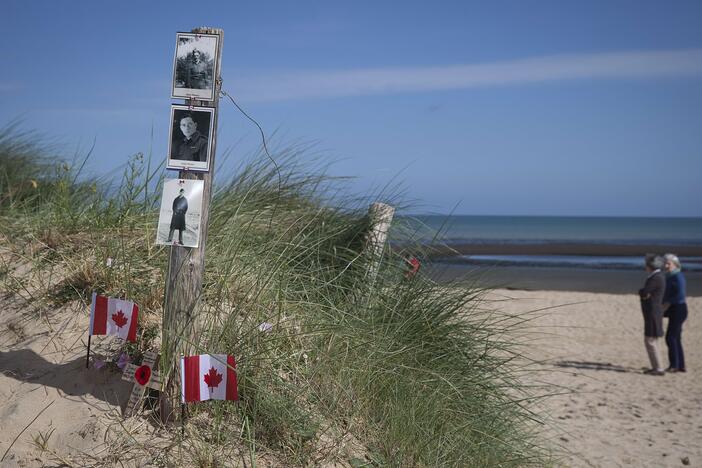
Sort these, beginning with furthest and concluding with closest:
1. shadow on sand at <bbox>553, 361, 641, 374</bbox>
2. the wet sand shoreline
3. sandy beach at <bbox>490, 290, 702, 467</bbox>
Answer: the wet sand shoreline
shadow on sand at <bbox>553, 361, 641, 374</bbox>
sandy beach at <bbox>490, 290, 702, 467</bbox>

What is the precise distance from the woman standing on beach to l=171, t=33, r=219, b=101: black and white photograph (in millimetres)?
8115

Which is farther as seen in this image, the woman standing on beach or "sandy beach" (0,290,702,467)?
the woman standing on beach

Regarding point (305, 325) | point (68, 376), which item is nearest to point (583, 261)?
point (305, 325)

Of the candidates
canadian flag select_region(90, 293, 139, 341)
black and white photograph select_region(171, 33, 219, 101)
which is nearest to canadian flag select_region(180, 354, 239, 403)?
canadian flag select_region(90, 293, 139, 341)

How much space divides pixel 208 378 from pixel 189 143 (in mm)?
1257

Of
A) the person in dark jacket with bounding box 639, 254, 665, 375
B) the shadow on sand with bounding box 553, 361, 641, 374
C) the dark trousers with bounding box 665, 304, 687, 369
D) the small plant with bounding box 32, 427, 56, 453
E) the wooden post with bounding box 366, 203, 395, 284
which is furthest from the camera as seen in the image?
the shadow on sand with bounding box 553, 361, 641, 374

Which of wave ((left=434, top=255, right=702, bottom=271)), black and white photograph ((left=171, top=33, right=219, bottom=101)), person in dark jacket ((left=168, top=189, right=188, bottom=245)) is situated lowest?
person in dark jacket ((left=168, top=189, right=188, bottom=245))

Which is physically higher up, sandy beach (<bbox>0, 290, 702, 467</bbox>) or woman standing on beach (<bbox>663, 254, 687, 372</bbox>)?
woman standing on beach (<bbox>663, 254, 687, 372</bbox>)

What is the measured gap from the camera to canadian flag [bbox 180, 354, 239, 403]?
11.3 ft

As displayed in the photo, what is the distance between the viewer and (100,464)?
3449 mm

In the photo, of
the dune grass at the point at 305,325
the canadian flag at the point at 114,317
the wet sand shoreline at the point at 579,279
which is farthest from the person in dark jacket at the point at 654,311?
the wet sand shoreline at the point at 579,279

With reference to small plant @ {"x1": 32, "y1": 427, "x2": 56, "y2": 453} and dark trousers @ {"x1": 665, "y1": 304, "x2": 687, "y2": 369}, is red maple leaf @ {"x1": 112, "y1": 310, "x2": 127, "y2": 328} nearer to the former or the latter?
small plant @ {"x1": 32, "y1": 427, "x2": 56, "y2": 453}

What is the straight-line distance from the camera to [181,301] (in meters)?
3.70

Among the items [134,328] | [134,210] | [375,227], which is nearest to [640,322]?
[375,227]
